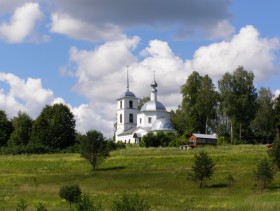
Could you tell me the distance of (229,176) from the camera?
54.3 m

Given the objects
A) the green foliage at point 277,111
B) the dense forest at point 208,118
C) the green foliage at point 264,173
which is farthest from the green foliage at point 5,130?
the green foliage at point 264,173

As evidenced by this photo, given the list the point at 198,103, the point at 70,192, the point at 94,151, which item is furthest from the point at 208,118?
the point at 70,192

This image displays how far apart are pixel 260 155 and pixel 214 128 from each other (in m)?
53.8

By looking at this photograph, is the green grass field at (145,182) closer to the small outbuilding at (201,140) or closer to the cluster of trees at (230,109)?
the small outbuilding at (201,140)

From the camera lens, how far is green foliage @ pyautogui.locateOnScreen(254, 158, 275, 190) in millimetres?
49562

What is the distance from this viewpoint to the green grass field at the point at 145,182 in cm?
4222

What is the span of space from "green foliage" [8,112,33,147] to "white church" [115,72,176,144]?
2528 centimetres

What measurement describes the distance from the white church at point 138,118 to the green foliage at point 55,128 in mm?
21617

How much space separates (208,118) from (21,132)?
41155 mm

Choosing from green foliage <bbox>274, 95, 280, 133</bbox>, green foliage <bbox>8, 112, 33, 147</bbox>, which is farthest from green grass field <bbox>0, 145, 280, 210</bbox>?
green foliage <bbox>8, 112, 33, 147</bbox>

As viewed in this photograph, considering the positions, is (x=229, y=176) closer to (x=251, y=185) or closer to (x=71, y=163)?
(x=251, y=185)

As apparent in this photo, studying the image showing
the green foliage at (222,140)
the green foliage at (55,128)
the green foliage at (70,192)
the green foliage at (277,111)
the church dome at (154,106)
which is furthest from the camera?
the church dome at (154,106)

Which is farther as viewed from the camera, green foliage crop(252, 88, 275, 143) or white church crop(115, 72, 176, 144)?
white church crop(115, 72, 176, 144)

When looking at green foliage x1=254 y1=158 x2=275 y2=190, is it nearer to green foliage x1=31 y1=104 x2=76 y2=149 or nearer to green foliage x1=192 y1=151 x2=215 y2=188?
green foliage x1=192 y1=151 x2=215 y2=188
